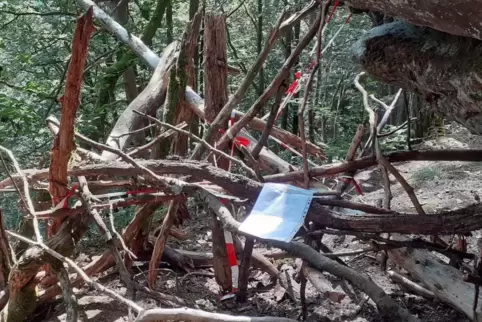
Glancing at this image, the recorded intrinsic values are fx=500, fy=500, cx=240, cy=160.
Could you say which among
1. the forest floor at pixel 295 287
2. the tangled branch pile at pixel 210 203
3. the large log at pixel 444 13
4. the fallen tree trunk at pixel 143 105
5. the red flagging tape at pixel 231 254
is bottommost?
the forest floor at pixel 295 287

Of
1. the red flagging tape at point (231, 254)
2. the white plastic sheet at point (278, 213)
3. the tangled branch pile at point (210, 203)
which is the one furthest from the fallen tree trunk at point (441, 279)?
the red flagging tape at point (231, 254)

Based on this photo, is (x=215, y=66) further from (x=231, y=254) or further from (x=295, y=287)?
(x=295, y=287)

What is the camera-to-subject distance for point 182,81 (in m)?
3.52

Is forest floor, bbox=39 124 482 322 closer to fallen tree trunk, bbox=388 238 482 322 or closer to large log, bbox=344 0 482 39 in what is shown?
→ fallen tree trunk, bbox=388 238 482 322

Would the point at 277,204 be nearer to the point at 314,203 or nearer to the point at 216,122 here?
the point at 314,203

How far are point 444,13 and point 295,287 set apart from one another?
7.76ft

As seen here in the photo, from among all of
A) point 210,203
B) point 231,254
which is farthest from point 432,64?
point 231,254

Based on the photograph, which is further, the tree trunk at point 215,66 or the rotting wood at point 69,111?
the tree trunk at point 215,66

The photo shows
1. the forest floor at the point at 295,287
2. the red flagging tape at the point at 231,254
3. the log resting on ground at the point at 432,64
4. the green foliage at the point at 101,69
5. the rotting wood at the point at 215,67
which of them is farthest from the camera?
the green foliage at the point at 101,69

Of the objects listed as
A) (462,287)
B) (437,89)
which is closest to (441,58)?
(437,89)

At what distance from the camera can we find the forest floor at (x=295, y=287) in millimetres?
2943

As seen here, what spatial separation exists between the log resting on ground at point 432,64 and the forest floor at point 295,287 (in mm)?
1043

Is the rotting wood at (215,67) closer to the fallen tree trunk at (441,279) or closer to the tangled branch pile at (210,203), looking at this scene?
the tangled branch pile at (210,203)

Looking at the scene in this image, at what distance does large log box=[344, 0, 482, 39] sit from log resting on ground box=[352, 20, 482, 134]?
0.71 feet
